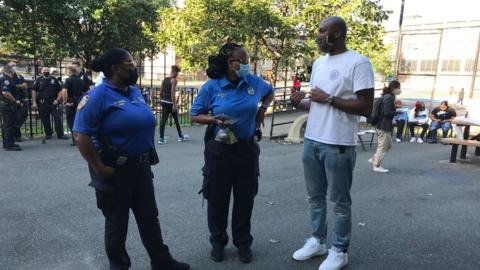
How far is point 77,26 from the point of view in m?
15.5

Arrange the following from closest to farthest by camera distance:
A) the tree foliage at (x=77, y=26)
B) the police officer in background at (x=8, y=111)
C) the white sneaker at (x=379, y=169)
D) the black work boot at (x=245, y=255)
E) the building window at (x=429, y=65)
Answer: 1. the black work boot at (x=245, y=255)
2. the white sneaker at (x=379, y=169)
3. the police officer in background at (x=8, y=111)
4. the tree foliage at (x=77, y=26)
5. the building window at (x=429, y=65)

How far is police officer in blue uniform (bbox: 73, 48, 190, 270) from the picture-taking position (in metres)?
2.56

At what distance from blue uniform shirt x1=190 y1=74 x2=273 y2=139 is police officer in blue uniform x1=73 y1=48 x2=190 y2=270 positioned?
1.91ft

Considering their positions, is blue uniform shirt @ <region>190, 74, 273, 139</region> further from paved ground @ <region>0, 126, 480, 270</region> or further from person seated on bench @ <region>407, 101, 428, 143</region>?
person seated on bench @ <region>407, 101, 428, 143</region>

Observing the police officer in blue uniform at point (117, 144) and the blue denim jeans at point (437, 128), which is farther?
the blue denim jeans at point (437, 128)

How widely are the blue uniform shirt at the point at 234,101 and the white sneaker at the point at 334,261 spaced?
1.16 metres

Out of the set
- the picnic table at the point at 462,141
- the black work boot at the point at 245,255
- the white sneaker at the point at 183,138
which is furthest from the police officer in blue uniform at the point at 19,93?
the picnic table at the point at 462,141

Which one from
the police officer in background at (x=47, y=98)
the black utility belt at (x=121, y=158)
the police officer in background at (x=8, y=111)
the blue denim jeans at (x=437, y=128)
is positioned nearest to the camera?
the black utility belt at (x=121, y=158)

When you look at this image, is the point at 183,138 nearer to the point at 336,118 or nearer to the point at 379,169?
the point at 379,169

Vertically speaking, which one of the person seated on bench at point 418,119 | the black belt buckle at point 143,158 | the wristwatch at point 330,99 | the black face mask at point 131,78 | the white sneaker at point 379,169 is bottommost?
the white sneaker at point 379,169

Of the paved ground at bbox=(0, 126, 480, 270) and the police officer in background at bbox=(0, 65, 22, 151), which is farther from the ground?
the police officer in background at bbox=(0, 65, 22, 151)

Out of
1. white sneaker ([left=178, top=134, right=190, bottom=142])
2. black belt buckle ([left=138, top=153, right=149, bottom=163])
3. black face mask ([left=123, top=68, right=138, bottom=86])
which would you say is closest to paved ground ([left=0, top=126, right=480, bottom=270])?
black belt buckle ([left=138, top=153, right=149, bottom=163])

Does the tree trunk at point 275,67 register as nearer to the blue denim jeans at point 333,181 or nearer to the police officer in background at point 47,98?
the police officer in background at point 47,98

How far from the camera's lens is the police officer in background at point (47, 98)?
8773mm
